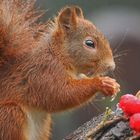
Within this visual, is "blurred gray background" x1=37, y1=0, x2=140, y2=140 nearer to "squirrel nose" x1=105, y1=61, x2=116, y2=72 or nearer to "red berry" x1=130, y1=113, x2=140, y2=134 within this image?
"squirrel nose" x1=105, y1=61, x2=116, y2=72

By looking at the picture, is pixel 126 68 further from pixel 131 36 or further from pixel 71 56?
pixel 71 56

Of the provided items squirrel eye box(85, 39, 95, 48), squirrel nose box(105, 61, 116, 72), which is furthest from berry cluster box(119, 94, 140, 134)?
squirrel eye box(85, 39, 95, 48)

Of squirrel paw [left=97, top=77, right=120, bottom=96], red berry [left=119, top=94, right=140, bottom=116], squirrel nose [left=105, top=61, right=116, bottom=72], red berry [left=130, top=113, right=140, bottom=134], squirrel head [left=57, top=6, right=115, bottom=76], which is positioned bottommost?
red berry [left=130, top=113, right=140, bottom=134]

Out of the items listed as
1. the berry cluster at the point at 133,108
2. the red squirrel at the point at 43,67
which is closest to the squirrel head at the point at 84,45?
the red squirrel at the point at 43,67

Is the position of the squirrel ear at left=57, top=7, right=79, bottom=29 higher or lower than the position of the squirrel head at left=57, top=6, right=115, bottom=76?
higher

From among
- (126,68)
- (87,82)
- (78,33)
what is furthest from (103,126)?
(126,68)

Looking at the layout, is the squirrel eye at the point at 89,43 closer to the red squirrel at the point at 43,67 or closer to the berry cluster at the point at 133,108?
the red squirrel at the point at 43,67

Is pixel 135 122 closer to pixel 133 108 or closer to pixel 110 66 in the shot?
pixel 133 108
